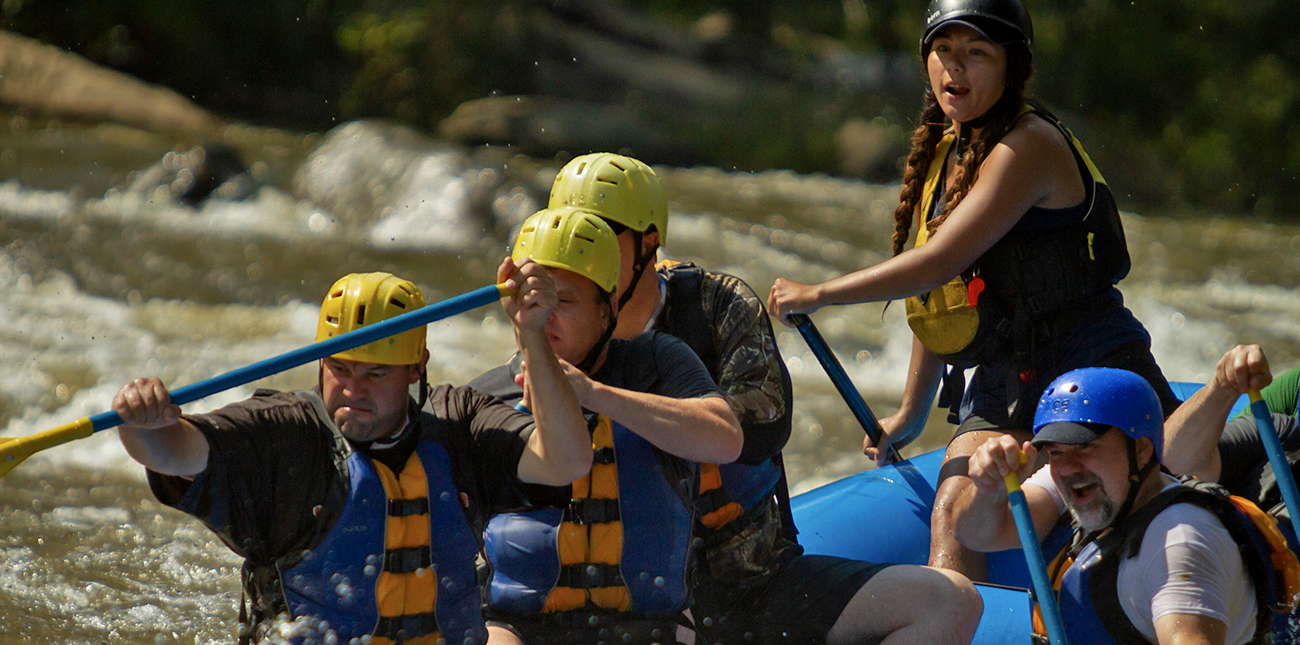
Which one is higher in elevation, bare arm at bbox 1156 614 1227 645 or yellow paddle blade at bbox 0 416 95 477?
yellow paddle blade at bbox 0 416 95 477

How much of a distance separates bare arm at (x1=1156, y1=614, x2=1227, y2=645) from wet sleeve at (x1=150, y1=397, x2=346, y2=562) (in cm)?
150

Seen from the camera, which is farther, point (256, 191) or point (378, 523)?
point (256, 191)

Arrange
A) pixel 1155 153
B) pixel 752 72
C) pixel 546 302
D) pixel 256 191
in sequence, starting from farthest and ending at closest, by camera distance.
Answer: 1. pixel 752 72
2. pixel 1155 153
3. pixel 256 191
4. pixel 546 302

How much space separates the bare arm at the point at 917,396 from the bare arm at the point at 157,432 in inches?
82.3

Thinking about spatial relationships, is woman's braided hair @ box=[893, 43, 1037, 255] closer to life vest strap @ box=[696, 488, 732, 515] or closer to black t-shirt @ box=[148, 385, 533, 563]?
life vest strap @ box=[696, 488, 732, 515]

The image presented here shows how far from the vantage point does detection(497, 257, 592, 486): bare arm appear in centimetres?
228

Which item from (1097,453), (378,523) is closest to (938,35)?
(1097,453)

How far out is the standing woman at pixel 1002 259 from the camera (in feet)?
9.62

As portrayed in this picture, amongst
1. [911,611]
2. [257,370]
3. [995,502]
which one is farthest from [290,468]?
[995,502]

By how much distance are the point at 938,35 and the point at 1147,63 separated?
13.5m

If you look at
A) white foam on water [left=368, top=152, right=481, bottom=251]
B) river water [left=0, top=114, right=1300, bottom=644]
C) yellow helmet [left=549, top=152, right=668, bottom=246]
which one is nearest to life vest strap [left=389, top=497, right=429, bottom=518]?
yellow helmet [left=549, top=152, right=668, bottom=246]

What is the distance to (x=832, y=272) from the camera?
10.6 meters

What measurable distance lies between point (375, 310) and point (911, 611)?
1255 millimetres

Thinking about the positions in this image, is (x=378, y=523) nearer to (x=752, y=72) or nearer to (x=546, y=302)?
(x=546, y=302)
